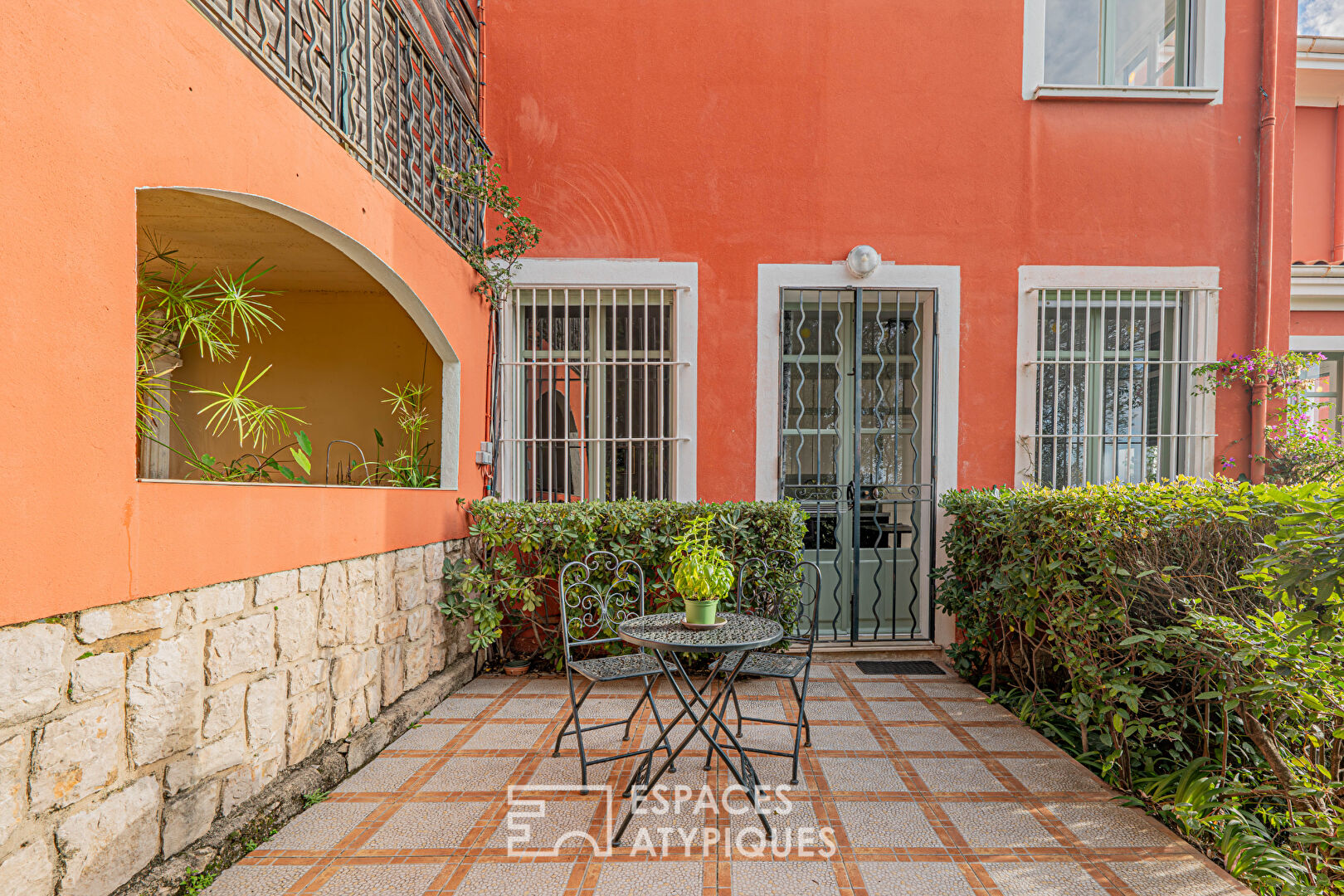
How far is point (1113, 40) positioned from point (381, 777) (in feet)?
21.3

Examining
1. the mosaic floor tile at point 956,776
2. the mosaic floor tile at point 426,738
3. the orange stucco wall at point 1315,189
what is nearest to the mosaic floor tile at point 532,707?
the mosaic floor tile at point 426,738

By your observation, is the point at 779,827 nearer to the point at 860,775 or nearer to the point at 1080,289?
the point at 860,775

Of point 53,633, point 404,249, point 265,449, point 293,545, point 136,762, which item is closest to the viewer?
point 53,633

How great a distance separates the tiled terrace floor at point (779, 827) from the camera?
2139 millimetres

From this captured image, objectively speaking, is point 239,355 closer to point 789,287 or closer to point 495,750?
point 495,750

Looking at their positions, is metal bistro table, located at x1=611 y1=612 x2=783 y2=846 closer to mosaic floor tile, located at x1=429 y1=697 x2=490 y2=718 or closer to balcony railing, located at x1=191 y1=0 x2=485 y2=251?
mosaic floor tile, located at x1=429 y1=697 x2=490 y2=718

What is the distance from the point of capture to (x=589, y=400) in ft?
15.4

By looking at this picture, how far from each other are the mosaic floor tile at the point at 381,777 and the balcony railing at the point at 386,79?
276 cm

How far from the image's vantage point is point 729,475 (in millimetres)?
4602

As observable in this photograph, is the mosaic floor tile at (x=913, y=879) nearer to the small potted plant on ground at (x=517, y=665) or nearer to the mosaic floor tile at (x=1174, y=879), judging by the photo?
the mosaic floor tile at (x=1174, y=879)

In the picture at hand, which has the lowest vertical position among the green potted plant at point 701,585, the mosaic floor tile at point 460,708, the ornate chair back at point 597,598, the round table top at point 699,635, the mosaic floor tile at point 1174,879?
the mosaic floor tile at point 460,708

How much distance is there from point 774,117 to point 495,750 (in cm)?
434

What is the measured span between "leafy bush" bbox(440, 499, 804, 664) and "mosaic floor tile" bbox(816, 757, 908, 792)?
1.27m

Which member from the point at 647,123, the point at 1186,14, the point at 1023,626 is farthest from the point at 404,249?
the point at 1186,14
